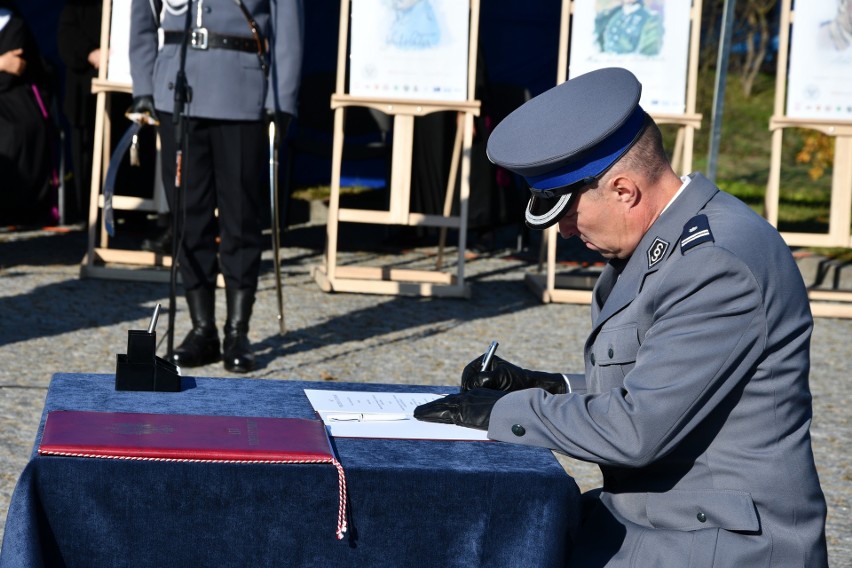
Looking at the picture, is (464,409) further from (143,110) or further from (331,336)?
(331,336)

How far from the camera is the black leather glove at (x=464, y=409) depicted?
2.21 meters

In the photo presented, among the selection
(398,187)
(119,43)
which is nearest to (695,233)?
(398,187)

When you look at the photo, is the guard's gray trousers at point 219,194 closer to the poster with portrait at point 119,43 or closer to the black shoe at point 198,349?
the black shoe at point 198,349

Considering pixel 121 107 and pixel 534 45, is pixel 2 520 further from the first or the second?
pixel 534 45

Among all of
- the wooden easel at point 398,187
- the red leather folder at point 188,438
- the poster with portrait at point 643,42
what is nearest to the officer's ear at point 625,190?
the red leather folder at point 188,438

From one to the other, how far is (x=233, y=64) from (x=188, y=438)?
→ 11.1 ft

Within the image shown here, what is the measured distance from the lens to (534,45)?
9.80 metres

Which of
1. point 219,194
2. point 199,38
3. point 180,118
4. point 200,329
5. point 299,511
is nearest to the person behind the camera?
point 299,511

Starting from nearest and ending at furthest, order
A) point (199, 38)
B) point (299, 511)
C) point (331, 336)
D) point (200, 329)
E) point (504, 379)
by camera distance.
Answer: point (299, 511) → point (504, 379) → point (199, 38) → point (200, 329) → point (331, 336)

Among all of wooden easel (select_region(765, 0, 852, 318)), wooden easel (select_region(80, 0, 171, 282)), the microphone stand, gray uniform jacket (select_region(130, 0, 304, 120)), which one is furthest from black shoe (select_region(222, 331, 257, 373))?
wooden easel (select_region(765, 0, 852, 318))

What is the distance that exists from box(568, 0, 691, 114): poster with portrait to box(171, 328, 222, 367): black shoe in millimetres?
2824

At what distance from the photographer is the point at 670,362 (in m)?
1.94

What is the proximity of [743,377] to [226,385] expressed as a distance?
102 centimetres

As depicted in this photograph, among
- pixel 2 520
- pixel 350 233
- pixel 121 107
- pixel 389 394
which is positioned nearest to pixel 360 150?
pixel 350 233
